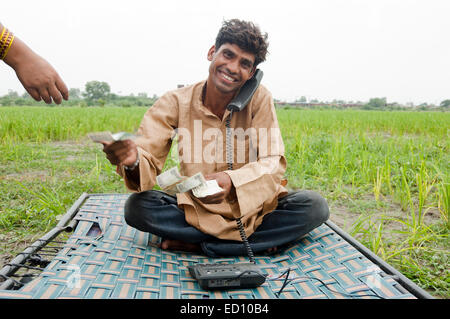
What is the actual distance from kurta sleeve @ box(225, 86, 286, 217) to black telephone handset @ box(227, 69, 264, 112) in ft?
0.39

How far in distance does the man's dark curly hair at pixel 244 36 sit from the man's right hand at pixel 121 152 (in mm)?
780

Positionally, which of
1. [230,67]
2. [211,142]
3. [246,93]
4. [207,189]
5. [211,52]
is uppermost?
[211,52]

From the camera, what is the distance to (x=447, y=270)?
1.85 m

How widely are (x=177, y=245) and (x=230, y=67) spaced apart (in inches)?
39.4

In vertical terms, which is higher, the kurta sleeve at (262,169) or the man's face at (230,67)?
the man's face at (230,67)

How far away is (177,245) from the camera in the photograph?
6.79 feet

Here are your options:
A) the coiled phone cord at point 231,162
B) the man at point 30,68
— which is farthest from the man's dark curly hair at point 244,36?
the man at point 30,68

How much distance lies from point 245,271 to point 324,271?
43cm

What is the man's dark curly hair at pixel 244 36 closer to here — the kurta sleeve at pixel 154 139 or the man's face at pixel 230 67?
the man's face at pixel 230 67

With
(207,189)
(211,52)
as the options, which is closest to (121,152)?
(207,189)

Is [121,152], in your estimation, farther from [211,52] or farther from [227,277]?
[211,52]

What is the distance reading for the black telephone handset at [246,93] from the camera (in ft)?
6.28
